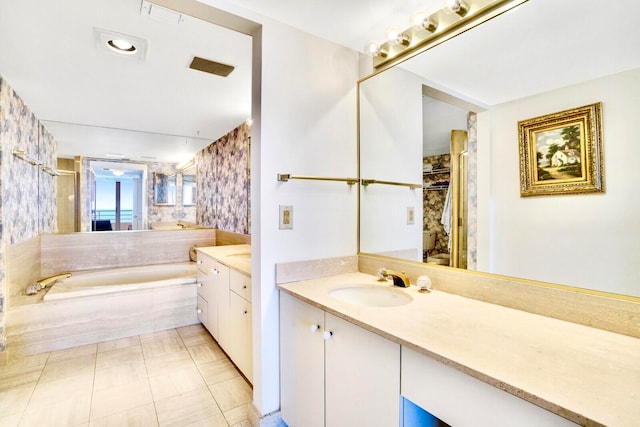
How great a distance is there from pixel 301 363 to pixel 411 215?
963 mm

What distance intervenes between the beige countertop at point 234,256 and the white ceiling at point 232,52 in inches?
54.4

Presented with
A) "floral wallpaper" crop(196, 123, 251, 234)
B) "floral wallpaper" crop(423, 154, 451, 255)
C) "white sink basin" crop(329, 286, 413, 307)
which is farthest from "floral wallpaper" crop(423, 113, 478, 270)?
"floral wallpaper" crop(196, 123, 251, 234)

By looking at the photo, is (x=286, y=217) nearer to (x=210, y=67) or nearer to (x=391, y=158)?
(x=391, y=158)

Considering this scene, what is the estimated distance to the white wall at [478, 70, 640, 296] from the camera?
0.95 metres

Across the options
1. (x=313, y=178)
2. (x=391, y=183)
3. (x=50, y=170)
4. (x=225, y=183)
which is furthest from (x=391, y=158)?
(x=50, y=170)

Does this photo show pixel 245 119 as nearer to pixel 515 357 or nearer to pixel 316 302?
pixel 316 302

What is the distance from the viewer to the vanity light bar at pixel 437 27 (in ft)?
4.12

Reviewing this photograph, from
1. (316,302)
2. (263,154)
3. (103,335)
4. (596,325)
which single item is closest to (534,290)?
(596,325)

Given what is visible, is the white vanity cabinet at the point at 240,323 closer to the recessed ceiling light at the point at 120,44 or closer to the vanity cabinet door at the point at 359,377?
the vanity cabinet door at the point at 359,377

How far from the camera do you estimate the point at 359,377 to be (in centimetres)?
110

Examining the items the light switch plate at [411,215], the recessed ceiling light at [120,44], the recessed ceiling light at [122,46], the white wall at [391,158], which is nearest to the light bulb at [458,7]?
the white wall at [391,158]

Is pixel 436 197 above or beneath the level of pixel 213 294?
above

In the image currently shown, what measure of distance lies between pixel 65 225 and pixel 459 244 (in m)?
3.96

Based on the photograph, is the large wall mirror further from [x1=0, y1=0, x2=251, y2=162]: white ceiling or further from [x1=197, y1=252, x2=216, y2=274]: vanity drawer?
[x1=197, y1=252, x2=216, y2=274]: vanity drawer
